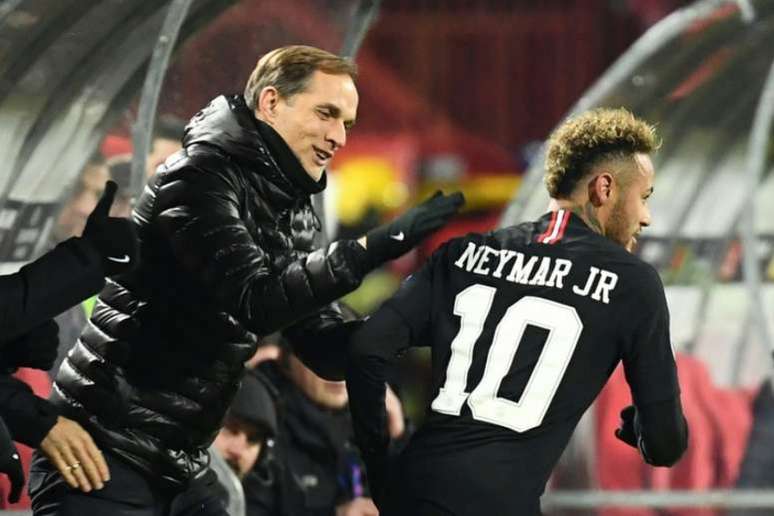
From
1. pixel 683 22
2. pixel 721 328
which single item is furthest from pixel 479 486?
pixel 721 328

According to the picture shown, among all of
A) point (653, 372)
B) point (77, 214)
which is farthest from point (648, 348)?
point (77, 214)

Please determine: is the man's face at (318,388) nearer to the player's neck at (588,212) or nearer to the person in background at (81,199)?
the person in background at (81,199)

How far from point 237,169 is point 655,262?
11.7 ft

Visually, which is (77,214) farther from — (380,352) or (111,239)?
(380,352)

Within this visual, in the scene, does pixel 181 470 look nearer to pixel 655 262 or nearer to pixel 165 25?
pixel 165 25

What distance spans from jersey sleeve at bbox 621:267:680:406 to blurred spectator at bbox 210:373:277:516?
7.14 ft

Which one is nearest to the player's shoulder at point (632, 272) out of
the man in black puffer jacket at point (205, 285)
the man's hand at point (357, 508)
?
the man in black puffer jacket at point (205, 285)

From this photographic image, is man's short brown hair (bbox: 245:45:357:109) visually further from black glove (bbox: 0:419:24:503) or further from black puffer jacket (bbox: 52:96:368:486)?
black glove (bbox: 0:419:24:503)

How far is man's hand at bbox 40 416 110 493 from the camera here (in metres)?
3.95

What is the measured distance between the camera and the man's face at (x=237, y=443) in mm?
5953

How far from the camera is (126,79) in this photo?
202 inches

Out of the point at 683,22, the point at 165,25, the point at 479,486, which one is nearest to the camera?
the point at 479,486

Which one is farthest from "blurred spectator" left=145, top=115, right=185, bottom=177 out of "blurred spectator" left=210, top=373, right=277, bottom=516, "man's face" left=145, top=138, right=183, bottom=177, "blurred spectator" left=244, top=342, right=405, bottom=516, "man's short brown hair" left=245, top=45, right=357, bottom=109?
"blurred spectator" left=244, top=342, right=405, bottom=516

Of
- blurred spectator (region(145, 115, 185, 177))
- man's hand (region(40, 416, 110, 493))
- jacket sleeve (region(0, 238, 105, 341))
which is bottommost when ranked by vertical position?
man's hand (region(40, 416, 110, 493))
